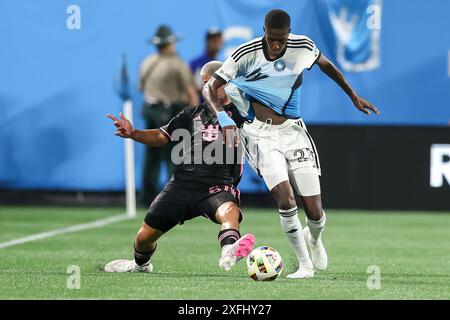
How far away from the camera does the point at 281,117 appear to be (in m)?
9.84

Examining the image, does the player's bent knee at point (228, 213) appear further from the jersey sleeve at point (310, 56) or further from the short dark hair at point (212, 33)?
the short dark hair at point (212, 33)

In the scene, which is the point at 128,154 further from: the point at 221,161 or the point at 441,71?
the point at 221,161

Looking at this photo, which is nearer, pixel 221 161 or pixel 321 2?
pixel 221 161

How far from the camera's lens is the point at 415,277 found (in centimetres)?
969

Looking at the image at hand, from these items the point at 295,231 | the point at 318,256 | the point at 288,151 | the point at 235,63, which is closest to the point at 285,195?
the point at 295,231

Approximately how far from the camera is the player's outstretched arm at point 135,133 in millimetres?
9273

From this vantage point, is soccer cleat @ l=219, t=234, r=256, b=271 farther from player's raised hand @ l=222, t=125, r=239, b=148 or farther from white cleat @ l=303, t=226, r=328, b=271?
white cleat @ l=303, t=226, r=328, b=271

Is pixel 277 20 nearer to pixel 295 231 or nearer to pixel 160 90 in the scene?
pixel 295 231

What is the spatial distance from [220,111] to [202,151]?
50cm

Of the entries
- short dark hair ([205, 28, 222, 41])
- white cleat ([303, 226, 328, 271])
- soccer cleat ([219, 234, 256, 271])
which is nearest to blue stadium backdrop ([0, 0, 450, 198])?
short dark hair ([205, 28, 222, 41])

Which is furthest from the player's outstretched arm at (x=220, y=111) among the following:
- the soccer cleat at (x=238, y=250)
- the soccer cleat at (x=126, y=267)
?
the soccer cleat at (x=126, y=267)

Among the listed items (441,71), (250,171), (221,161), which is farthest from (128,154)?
(221,161)

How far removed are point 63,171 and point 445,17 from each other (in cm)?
665

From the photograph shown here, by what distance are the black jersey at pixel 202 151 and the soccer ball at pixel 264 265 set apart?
988mm
